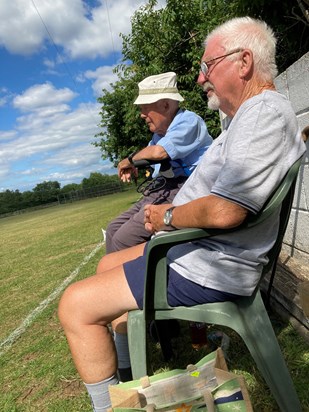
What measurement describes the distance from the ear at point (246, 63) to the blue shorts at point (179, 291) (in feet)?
2.81

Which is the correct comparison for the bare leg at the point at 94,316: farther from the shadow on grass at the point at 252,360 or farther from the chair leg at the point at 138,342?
the shadow on grass at the point at 252,360

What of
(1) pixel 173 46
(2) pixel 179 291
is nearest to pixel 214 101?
(2) pixel 179 291

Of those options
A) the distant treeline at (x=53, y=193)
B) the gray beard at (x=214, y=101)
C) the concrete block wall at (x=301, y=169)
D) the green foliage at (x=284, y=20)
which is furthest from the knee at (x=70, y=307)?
the distant treeline at (x=53, y=193)

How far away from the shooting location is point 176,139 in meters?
2.41

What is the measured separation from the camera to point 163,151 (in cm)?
235

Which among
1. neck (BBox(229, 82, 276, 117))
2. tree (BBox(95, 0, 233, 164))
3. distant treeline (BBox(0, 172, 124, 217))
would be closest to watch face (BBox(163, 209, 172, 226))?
neck (BBox(229, 82, 276, 117))

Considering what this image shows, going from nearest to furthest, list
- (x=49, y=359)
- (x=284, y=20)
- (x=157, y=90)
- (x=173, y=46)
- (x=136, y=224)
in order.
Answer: (x=136, y=224) < (x=157, y=90) < (x=49, y=359) < (x=284, y=20) < (x=173, y=46)

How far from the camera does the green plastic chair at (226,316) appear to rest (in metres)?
1.51

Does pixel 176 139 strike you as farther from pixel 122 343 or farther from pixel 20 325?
pixel 20 325

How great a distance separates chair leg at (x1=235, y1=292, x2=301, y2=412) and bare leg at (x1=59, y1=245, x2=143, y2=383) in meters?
0.47

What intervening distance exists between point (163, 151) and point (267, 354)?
1275 millimetres

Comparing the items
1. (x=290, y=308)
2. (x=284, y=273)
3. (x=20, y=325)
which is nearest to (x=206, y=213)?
(x=290, y=308)

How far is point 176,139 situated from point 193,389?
1472 millimetres

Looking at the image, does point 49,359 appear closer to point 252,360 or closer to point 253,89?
point 252,360
